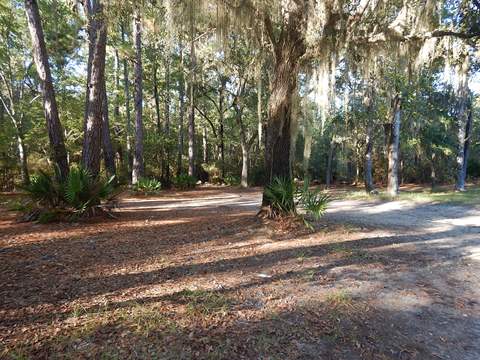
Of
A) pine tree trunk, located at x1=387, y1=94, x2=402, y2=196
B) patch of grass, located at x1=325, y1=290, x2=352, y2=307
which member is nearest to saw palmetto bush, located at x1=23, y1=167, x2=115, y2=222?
patch of grass, located at x1=325, y1=290, x2=352, y2=307

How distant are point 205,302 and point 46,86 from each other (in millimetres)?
7017

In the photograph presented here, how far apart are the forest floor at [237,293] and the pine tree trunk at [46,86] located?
213cm

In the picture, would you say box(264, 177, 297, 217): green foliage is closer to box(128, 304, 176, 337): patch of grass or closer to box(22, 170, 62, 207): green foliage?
box(128, 304, 176, 337): patch of grass

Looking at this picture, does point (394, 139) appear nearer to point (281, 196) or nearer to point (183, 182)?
point (281, 196)

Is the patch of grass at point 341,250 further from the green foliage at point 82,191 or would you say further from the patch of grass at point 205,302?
the green foliage at point 82,191

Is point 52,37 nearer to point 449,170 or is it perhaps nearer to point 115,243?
point 115,243

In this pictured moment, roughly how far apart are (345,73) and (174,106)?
19.8 metres

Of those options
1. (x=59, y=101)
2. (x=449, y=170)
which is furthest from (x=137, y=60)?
(x=449, y=170)

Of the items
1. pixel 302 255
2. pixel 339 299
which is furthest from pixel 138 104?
pixel 339 299

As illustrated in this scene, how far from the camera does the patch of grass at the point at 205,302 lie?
263 cm

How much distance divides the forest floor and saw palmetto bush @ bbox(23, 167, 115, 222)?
409 millimetres

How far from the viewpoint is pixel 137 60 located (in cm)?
1215

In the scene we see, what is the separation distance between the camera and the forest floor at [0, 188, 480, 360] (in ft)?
7.18

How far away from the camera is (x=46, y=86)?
23.1 feet
